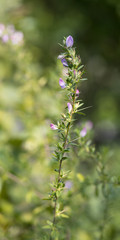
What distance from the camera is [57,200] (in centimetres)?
92

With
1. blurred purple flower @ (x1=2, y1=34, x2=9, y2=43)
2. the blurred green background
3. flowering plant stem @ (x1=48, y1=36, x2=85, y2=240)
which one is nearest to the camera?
flowering plant stem @ (x1=48, y1=36, x2=85, y2=240)

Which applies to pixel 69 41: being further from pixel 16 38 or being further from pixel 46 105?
pixel 46 105

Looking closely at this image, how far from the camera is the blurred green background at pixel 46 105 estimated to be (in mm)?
1468

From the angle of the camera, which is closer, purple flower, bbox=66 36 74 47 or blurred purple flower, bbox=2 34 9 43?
purple flower, bbox=66 36 74 47

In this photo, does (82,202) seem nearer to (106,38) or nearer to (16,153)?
(16,153)

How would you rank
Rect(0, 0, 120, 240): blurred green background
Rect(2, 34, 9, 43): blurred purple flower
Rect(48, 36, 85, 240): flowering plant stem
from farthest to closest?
Rect(2, 34, 9, 43): blurred purple flower, Rect(0, 0, 120, 240): blurred green background, Rect(48, 36, 85, 240): flowering plant stem

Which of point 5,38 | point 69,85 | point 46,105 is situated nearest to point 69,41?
point 69,85

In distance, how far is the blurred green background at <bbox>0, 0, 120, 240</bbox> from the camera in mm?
1468

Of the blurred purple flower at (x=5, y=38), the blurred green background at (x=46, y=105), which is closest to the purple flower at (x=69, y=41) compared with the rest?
the blurred green background at (x=46, y=105)

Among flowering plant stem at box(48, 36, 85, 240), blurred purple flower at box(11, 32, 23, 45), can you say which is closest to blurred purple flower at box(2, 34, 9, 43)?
blurred purple flower at box(11, 32, 23, 45)

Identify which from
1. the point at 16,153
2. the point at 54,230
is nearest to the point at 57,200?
the point at 54,230

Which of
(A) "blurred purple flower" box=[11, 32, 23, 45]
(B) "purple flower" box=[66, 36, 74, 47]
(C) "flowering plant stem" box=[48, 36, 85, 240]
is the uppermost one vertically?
(A) "blurred purple flower" box=[11, 32, 23, 45]

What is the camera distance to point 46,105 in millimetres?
2047

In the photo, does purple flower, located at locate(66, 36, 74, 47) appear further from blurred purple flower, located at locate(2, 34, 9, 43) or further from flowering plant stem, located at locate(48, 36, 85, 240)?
blurred purple flower, located at locate(2, 34, 9, 43)
